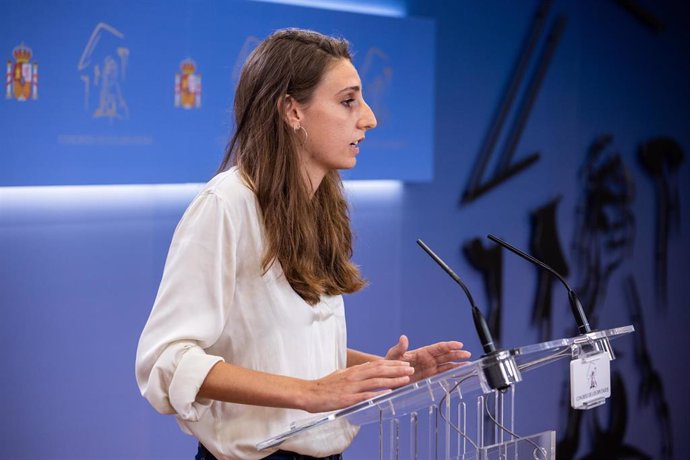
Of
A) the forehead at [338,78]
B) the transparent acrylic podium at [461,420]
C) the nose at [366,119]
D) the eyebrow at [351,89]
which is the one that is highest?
the forehead at [338,78]

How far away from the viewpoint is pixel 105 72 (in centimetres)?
320

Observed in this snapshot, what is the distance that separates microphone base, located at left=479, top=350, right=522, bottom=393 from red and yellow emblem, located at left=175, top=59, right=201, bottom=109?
216 centimetres

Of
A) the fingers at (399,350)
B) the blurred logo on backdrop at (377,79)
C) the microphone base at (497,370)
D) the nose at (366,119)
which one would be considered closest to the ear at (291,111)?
the nose at (366,119)

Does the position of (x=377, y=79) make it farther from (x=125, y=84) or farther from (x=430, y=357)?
(x=430, y=357)

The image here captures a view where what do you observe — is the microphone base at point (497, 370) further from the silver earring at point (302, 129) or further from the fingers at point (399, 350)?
the silver earring at point (302, 129)

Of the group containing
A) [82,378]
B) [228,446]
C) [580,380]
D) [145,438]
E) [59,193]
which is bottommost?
[145,438]

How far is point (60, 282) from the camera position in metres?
3.28

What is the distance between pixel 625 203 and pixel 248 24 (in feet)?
7.49

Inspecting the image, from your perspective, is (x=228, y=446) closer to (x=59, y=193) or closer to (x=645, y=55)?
(x=59, y=193)

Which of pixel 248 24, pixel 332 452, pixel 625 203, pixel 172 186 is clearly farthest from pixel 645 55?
pixel 332 452

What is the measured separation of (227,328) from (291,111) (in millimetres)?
459

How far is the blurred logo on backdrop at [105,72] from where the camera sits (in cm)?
316

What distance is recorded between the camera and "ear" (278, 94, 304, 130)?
6.41ft

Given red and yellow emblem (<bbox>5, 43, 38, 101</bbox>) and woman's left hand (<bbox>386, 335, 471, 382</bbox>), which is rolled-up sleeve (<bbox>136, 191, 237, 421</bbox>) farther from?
red and yellow emblem (<bbox>5, 43, 38, 101</bbox>)
